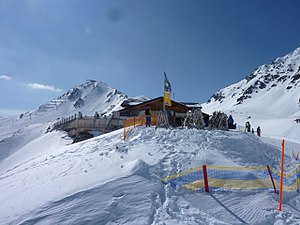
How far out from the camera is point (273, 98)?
105 metres

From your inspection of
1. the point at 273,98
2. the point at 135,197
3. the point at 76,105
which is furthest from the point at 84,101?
the point at 135,197

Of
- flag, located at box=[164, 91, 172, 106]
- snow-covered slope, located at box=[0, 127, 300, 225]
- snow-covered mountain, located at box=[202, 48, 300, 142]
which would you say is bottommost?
snow-covered slope, located at box=[0, 127, 300, 225]

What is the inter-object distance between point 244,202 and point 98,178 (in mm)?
4702

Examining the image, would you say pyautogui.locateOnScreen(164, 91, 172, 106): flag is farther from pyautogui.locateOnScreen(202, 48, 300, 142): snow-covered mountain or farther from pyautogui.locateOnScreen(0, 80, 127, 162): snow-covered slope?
pyautogui.locateOnScreen(0, 80, 127, 162): snow-covered slope

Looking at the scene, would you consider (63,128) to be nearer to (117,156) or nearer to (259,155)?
(117,156)

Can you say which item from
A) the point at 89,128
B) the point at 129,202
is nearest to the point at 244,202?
the point at 129,202

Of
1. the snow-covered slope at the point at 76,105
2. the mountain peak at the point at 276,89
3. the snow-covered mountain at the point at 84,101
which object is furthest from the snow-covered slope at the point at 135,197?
the snow-covered mountain at the point at 84,101

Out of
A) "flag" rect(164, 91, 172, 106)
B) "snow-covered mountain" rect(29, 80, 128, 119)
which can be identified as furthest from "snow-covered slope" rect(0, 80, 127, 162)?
"flag" rect(164, 91, 172, 106)

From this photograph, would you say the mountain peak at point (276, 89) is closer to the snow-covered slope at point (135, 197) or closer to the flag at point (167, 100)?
the flag at point (167, 100)

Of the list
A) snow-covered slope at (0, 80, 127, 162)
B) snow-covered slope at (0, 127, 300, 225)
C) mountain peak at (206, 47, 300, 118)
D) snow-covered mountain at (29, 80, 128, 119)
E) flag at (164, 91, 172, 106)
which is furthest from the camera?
snow-covered mountain at (29, 80, 128, 119)

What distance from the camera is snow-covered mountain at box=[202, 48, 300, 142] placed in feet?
230

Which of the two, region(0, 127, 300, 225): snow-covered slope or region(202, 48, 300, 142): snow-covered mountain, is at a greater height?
region(202, 48, 300, 142): snow-covered mountain

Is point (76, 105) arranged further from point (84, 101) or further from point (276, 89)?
point (276, 89)

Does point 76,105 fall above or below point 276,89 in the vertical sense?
below
